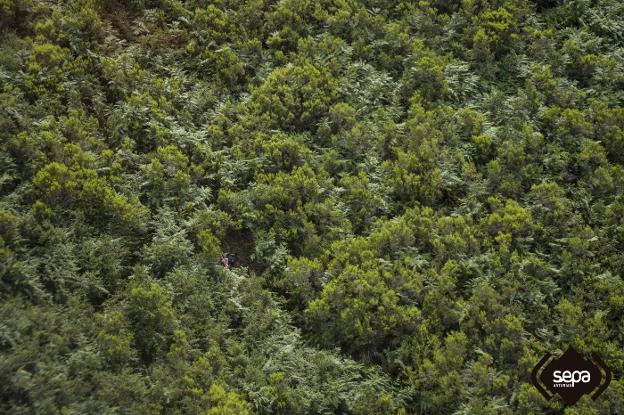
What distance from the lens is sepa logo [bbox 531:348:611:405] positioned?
853 centimetres

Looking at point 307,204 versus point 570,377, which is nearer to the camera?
point 570,377

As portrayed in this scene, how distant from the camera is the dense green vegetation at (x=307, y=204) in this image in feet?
27.2

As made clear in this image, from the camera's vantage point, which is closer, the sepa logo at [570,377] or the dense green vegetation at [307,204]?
the dense green vegetation at [307,204]

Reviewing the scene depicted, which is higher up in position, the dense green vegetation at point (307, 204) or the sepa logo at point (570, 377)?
the dense green vegetation at point (307, 204)

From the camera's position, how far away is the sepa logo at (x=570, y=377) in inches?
336

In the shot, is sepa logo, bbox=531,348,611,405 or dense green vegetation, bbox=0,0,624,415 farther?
sepa logo, bbox=531,348,611,405

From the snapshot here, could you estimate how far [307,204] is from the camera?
10.1 metres

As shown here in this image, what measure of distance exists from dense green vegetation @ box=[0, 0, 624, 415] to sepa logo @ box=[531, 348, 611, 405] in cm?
17

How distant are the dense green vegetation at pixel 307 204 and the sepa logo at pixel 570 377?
17 cm

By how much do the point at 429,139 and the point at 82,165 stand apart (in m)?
6.16

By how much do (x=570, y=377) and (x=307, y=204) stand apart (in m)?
4.82

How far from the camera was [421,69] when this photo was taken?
12.1 meters

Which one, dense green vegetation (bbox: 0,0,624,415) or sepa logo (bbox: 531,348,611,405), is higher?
dense green vegetation (bbox: 0,0,624,415)

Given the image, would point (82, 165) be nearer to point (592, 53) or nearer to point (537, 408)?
point (537, 408)
